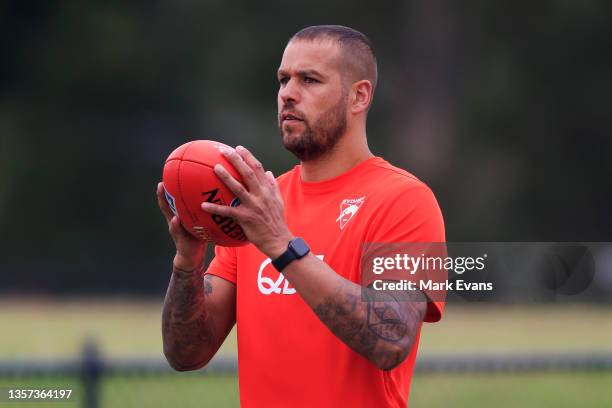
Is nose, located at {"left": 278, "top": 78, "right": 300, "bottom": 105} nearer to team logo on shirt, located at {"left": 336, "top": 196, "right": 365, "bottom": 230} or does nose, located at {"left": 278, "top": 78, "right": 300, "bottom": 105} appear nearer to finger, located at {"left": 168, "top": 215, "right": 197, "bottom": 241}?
team logo on shirt, located at {"left": 336, "top": 196, "right": 365, "bottom": 230}

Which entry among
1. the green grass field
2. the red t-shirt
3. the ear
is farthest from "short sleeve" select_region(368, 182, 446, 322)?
the green grass field

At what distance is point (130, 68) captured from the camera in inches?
1419

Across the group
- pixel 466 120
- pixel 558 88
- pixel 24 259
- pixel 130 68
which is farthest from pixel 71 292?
pixel 558 88

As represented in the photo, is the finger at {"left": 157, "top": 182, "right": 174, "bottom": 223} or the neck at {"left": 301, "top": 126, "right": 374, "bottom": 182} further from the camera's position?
the neck at {"left": 301, "top": 126, "right": 374, "bottom": 182}

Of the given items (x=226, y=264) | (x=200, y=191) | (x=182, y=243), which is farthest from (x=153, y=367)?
(x=200, y=191)

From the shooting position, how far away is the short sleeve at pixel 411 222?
434 centimetres

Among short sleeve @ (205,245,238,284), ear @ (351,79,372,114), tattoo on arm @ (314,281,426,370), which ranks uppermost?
ear @ (351,79,372,114)

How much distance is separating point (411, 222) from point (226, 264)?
915mm

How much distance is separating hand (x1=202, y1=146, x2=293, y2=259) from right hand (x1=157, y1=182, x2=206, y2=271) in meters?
0.37

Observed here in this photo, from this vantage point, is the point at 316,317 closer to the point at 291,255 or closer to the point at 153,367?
the point at 291,255

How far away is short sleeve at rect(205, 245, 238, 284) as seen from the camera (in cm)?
482

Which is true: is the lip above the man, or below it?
above

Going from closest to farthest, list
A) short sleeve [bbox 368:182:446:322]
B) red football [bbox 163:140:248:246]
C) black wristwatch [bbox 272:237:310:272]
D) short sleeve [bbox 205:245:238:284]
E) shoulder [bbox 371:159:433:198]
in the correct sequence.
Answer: black wristwatch [bbox 272:237:310:272] → red football [bbox 163:140:248:246] → short sleeve [bbox 368:182:446:322] → shoulder [bbox 371:159:433:198] → short sleeve [bbox 205:245:238:284]

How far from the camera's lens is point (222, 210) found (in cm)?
404
